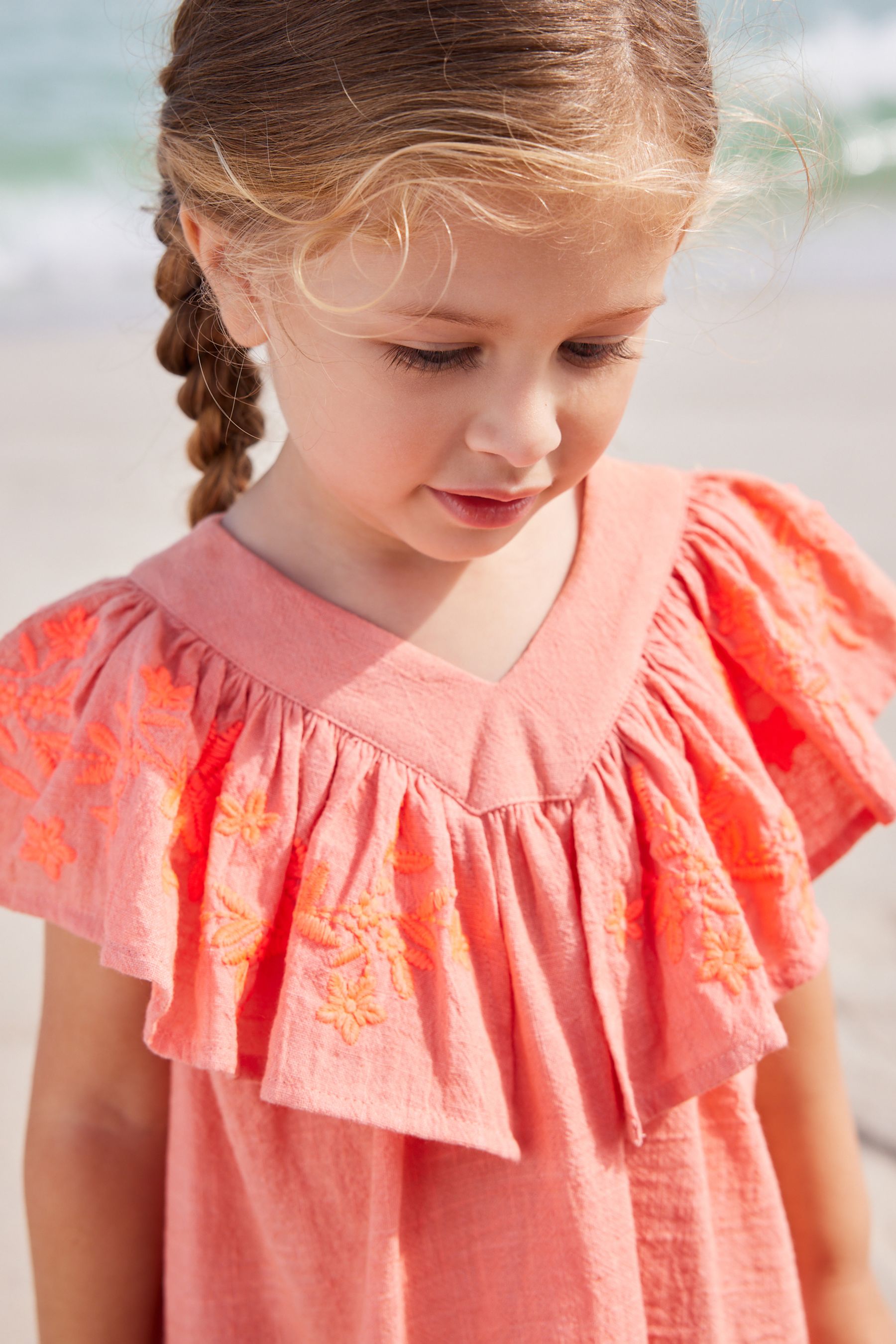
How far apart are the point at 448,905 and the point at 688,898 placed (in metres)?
0.19

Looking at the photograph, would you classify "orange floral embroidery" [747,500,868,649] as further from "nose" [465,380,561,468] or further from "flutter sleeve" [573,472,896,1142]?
"nose" [465,380,561,468]

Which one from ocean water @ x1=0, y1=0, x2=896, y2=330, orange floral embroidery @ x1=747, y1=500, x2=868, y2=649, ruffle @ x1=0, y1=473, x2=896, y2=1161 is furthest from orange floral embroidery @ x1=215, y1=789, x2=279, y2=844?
ocean water @ x1=0, y1=0, x2=896, y2=330

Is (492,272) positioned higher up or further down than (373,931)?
higher up

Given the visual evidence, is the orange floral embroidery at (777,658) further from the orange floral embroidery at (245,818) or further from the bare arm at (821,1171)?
the orange floral embroidery at (245,818)

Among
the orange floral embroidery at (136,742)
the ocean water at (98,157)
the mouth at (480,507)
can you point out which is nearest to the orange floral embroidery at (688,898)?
the mouth at (480,507)

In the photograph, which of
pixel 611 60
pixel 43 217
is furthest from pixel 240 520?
pixel 43 217

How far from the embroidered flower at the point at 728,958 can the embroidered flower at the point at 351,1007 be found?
0.81 feet

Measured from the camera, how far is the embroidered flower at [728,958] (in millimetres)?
917

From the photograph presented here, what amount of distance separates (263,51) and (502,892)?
61 cm

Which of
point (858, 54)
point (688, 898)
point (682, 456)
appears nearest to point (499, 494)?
point (688, 898)

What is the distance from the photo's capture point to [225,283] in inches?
35.3

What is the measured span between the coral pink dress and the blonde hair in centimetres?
29

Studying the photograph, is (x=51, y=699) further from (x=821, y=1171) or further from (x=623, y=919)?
(x=821, y=1171)

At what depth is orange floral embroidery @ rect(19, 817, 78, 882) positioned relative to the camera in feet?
3.02
